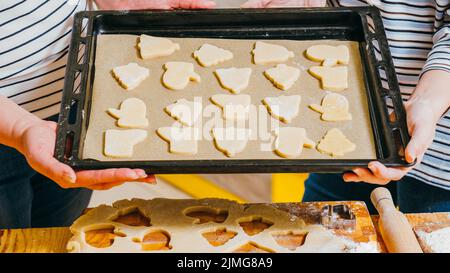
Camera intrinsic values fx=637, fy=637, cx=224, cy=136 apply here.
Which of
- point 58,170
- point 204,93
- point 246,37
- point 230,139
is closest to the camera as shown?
point 58,170

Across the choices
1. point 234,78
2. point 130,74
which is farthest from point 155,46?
point 234,78

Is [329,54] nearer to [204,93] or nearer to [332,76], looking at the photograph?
[332,76]

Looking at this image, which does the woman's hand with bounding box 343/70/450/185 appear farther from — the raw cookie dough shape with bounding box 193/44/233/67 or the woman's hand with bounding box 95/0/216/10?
the woman's hand with bounding box 95/0/216/10

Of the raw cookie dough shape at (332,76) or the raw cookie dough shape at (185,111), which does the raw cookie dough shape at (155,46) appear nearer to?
the raw cookie dough shape at (185,111)

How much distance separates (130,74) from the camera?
1.41 meters

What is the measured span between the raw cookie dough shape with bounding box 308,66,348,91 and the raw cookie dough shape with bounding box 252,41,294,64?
7cm

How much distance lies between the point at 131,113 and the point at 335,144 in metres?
0.43

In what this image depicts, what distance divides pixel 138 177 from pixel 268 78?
1.40 feet

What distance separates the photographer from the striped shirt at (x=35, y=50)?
53.9 inches

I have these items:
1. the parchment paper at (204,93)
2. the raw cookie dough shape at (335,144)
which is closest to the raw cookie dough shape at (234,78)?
the parchment paper at (204,93)

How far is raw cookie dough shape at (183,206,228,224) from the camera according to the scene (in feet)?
4.22

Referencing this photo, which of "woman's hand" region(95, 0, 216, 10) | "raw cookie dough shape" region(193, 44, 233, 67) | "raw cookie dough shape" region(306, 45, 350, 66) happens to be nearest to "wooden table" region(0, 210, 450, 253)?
"raw cookie dough shape" region(306, 45, 350, 66)

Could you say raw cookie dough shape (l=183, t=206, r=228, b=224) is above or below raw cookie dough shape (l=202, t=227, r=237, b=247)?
above
